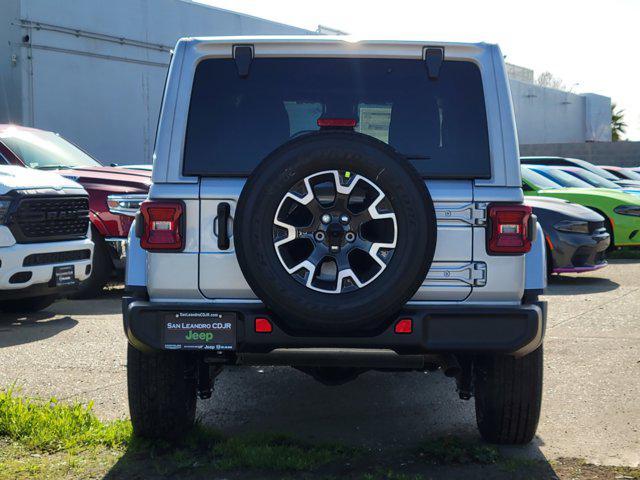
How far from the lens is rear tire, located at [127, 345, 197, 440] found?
15.0ft

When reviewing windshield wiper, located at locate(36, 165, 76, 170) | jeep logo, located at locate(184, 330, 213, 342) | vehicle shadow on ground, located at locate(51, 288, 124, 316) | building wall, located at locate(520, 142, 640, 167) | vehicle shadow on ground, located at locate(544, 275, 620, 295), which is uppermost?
building wall, located at locate(520, 142, 640, 167)

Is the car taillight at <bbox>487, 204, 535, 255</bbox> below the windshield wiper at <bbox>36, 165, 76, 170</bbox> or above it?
below

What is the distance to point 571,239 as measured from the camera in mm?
11281

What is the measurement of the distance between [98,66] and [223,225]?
16501 millimetres

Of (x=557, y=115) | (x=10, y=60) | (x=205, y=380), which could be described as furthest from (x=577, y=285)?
(x=557, y=115)

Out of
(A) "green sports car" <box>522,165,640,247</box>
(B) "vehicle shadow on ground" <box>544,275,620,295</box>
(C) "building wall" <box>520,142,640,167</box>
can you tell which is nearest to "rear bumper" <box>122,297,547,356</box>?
(B) "vehicle shadow on ground" <box>544,275,620,295</box>

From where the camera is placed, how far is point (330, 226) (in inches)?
157

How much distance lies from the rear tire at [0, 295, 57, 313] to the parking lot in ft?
2.36

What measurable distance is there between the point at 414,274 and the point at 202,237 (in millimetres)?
982

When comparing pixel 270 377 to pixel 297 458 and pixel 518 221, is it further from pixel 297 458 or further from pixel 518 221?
pixel 518 221

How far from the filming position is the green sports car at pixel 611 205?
13570mm

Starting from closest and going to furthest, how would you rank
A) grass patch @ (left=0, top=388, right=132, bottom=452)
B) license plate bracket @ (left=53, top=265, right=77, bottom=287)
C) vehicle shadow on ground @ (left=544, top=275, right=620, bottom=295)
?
grass patch @ (left=0, top=388, right=132, bottom=452) → license plate bracket @ (left=53, top=265, right=77, bottom=287) → vehicle shadow on ground @ (left=544, top=275, right=620, bottom=295)

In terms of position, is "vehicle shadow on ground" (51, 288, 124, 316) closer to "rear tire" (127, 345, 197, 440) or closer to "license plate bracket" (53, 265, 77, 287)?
"license plate bracket" (53, 265, 77, 287)

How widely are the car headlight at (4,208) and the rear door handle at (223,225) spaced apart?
14.6ft
